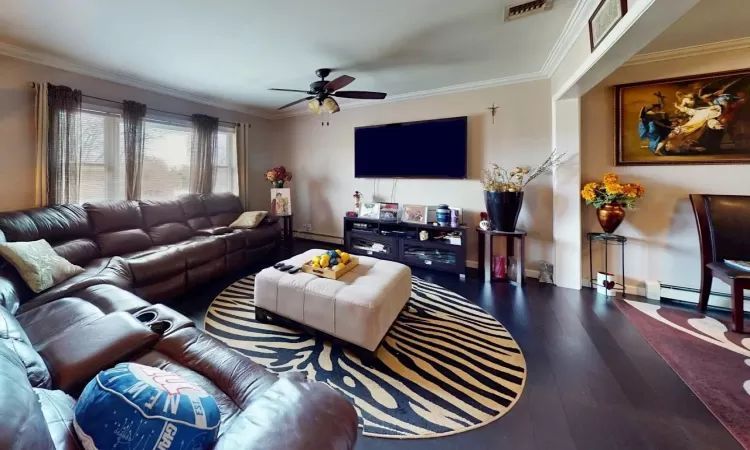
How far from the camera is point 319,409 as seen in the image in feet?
2.71

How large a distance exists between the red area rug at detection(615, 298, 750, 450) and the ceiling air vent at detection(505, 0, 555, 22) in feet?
8.19

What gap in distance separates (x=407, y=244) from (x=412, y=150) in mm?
1299

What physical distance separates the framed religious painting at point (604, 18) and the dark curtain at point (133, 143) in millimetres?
4556

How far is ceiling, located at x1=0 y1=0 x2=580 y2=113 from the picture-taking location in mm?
2082

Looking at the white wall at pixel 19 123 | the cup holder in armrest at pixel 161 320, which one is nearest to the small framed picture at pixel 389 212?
the cup holder in armrest at pixel 161 320

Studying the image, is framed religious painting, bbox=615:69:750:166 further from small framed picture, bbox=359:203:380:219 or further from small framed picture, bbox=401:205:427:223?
small framed picture, bbox=359:203:380:219

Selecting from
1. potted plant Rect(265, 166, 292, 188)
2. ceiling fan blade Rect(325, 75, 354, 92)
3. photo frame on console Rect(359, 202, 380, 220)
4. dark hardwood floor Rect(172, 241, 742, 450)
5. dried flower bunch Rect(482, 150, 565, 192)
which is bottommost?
dark hardwood floor Rect(172, 241, 742, 450)

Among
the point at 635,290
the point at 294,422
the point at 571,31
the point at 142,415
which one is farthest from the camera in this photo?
A: the point at 635,290

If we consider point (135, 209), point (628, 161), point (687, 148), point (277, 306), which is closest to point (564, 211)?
point (628, 161)

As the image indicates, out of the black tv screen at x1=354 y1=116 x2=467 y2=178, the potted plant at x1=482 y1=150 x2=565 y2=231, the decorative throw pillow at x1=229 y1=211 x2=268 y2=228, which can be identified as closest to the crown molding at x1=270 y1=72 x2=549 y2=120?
the black tv screen at x1=354 y1=116 x2=467 y2=178

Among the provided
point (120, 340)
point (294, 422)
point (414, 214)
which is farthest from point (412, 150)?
point (294, 422)

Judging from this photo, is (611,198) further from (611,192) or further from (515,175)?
(515,175)

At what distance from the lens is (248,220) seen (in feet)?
13.2

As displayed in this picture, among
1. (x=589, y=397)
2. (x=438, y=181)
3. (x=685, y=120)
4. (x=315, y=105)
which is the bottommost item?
(x=589, y=397)
